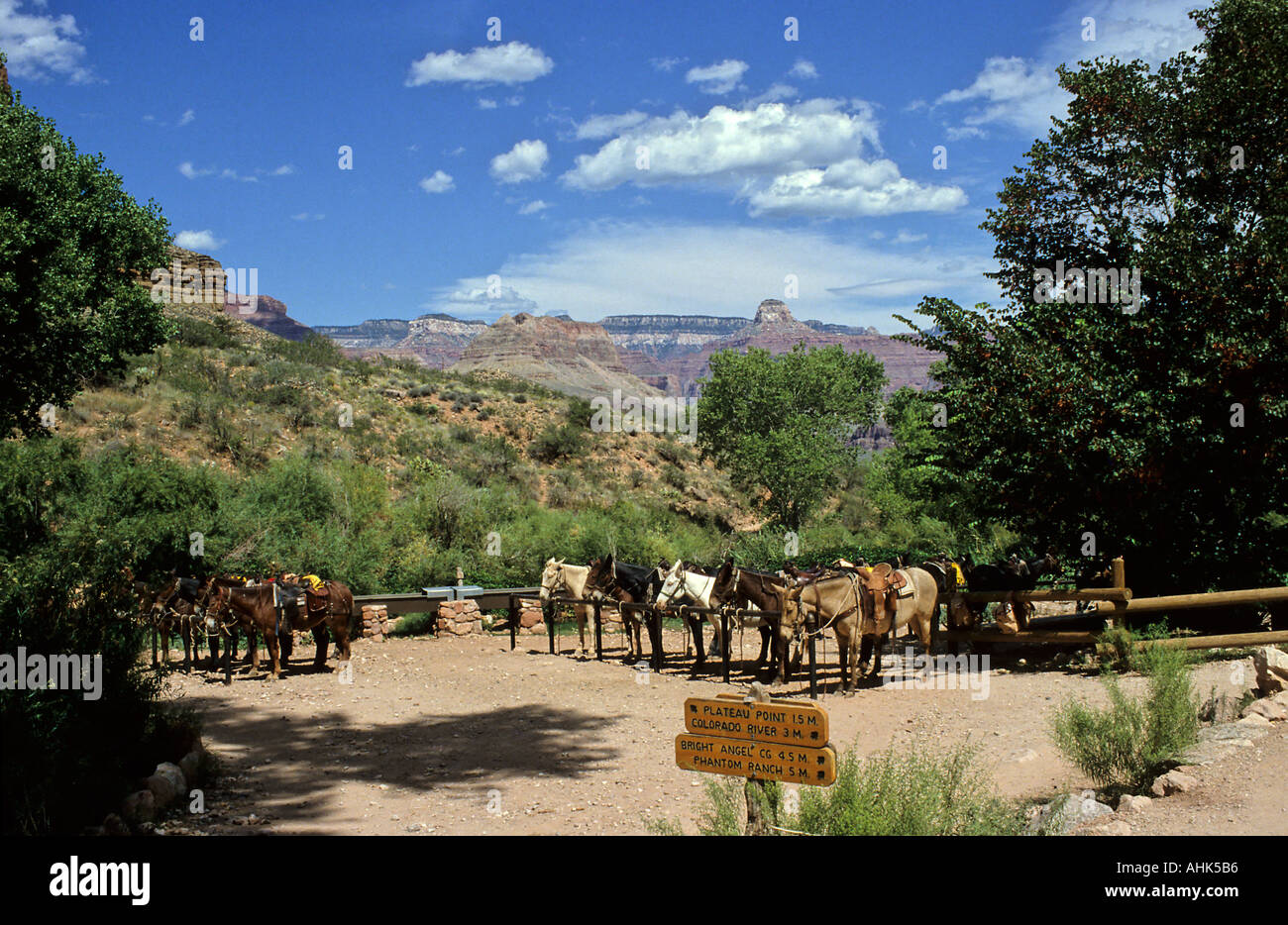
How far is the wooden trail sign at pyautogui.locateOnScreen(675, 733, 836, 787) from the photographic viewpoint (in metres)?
5.44

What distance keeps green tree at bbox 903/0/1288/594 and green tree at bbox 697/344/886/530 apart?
26880 millimetres

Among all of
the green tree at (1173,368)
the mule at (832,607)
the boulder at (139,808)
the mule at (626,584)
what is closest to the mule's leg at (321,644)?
the mule at (626,584)

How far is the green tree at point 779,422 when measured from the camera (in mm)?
44781

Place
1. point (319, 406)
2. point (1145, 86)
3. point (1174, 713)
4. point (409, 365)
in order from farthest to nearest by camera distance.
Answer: point (409, 365), point (319, 406), point (1145, 86), point (1174, 713)

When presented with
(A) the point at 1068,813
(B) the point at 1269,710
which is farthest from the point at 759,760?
(B) the point at 1269,710

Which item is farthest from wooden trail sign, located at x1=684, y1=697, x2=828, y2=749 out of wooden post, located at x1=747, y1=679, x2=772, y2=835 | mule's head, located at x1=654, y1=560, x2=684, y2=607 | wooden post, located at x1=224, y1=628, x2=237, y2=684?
wooden post, located at x1=224, y1=628, x2=237, y2=684

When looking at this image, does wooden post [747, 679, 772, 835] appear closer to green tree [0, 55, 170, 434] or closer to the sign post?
the sign post

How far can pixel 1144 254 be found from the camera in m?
14.3

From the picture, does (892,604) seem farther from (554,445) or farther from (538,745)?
(554,445)

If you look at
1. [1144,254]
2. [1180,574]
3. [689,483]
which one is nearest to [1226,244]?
[1144,254]

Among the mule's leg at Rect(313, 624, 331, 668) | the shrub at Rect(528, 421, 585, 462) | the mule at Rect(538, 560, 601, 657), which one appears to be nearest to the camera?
the mule's leg at Rect(313, 624, 331, 668)

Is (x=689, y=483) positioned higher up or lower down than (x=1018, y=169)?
lower down

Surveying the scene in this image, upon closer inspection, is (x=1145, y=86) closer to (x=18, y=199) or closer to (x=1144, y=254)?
(x=1144, y=254)

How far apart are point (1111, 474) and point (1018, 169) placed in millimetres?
9021
